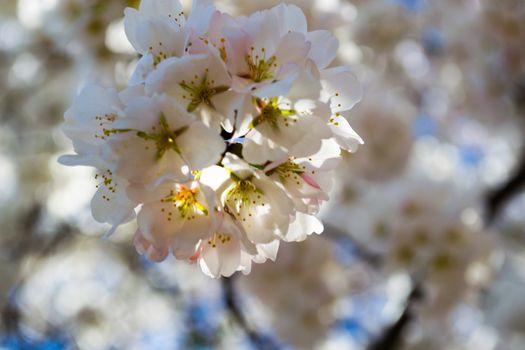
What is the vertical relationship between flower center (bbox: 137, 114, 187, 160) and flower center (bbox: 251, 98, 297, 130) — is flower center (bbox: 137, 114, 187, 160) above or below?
below

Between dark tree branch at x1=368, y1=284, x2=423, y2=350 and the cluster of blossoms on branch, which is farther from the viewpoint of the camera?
dark tree branch at x1=368, y1=284, x2=423, y2=350

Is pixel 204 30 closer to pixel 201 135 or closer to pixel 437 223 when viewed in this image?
pixel 201 135

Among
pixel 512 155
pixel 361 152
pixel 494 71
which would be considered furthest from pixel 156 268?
pixel 512 155

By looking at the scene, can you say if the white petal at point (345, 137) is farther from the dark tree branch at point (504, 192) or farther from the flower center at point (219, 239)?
the dark tree branch at point (504, 192)

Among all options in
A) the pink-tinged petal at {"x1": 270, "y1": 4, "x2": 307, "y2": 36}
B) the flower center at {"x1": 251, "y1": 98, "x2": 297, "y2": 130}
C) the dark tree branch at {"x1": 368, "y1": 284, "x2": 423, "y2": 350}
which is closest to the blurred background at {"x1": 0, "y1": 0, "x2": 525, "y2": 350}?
the dark tree branch at {"x1": 368, "y1": 284, "x2": 423, "y2": 350}

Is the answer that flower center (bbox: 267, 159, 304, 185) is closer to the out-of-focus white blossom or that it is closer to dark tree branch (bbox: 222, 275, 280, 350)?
dark tree branch (bbox: 222, 275, 280, 350)

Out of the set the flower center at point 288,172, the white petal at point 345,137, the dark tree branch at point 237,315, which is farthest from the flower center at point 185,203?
the dark tree branch at point 237,315

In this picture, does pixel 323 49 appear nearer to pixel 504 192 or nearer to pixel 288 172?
pixel 288 172
